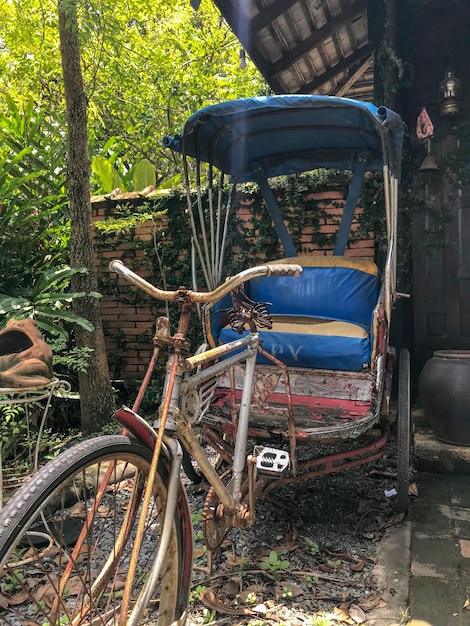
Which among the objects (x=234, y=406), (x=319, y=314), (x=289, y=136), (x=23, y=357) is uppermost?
(x=289, y=136)

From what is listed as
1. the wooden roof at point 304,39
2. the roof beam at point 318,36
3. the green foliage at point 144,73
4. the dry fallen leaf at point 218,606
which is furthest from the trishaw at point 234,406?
the green foliage at point 144,73

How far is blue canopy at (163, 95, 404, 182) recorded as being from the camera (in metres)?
2.67

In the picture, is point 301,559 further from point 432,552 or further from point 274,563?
point 432,552

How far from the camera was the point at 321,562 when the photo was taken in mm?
2439

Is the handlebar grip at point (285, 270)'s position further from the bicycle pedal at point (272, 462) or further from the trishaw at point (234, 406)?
the bicycle pedal at point (272, 462)

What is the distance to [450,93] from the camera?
14.3ft

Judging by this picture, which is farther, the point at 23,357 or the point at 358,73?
the point at 358,73

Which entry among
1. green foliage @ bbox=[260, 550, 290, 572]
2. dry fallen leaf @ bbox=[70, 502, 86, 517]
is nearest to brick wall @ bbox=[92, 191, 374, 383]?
dry fallen leaf @ bbox=[70, 502, 86, 517]

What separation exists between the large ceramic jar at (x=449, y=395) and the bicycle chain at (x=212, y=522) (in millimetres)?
2045

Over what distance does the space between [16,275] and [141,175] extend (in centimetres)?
283

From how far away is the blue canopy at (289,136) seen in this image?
2.67 metres

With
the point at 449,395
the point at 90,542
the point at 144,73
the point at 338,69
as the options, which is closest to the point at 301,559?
the point at 90,542

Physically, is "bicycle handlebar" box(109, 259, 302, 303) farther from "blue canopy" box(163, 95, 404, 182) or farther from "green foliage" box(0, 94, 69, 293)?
"green foliage" box(0, 94, 69, 293)

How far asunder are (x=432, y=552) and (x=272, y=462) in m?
0.96
